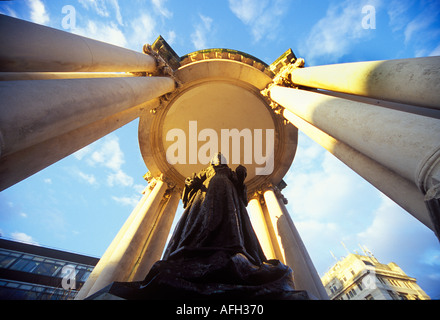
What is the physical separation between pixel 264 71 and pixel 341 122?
24.1 feet

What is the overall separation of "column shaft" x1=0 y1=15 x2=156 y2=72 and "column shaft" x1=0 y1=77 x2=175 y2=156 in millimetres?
550

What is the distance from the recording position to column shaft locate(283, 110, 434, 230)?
4305 millimetres

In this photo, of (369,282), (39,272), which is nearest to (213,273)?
(39,272)

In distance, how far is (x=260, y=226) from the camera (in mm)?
10602

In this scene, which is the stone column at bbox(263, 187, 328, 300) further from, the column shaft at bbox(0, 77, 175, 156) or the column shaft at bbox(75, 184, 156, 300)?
the column shaft at bbox(0, 77, 175, 156)

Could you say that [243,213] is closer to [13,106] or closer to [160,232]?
[13,106]

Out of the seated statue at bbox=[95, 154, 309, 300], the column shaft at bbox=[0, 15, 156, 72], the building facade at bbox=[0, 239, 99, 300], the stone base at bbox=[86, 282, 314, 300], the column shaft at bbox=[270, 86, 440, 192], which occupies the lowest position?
the stone base at bbox=[86, 282, 314, 300]

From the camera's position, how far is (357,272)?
36.9 meters

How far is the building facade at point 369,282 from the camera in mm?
33062

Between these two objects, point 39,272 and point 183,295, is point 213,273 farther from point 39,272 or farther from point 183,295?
point 39,272

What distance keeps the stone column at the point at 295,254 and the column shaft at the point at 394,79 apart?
668 cm

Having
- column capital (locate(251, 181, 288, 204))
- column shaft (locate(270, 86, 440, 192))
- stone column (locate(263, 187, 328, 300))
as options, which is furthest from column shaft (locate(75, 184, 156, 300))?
column shaft (locate(270, 86, 440, 192))
